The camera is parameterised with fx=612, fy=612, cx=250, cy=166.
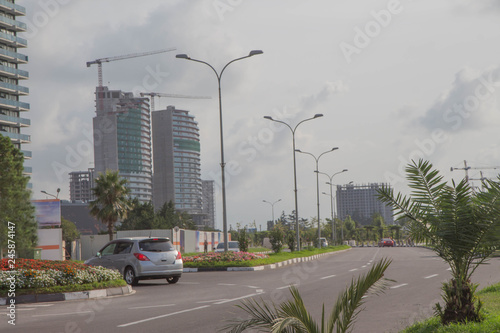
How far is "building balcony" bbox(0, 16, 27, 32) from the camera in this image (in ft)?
291

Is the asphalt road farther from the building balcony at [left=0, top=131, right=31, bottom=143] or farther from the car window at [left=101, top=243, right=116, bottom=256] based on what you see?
the building balcony at [left=0, top=131, right=31, bottom=143]

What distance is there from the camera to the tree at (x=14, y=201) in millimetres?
38406

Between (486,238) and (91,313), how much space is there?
7861 mm

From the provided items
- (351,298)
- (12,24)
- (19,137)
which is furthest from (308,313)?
(12,24)

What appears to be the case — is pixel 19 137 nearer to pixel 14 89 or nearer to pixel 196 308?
pixel 14 89

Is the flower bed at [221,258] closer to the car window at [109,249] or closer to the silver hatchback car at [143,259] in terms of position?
the silver hatchback car at [143,259]

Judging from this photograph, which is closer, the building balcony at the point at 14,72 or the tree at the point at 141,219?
the building balcony at the point at 14,72

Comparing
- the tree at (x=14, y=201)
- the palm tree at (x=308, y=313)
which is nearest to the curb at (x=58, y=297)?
the palm tree at (x=308, y=313)

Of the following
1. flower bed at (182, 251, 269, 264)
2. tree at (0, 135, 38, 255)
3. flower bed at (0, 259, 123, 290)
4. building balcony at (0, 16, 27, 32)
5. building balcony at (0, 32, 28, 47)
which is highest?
building balcony at (0, 16, 27, 32)

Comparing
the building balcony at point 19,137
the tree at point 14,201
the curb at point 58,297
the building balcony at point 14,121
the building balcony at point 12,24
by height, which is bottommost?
the curb at point 58,297

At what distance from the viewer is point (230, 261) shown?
2941 cm

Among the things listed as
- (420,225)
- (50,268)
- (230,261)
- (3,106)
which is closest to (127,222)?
(3,106)

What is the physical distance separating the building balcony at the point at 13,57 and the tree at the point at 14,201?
53467 mm

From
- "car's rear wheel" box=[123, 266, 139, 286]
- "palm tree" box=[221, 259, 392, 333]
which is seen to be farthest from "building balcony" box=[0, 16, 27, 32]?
"palm tree" box=[221, 259, 392, 333]
